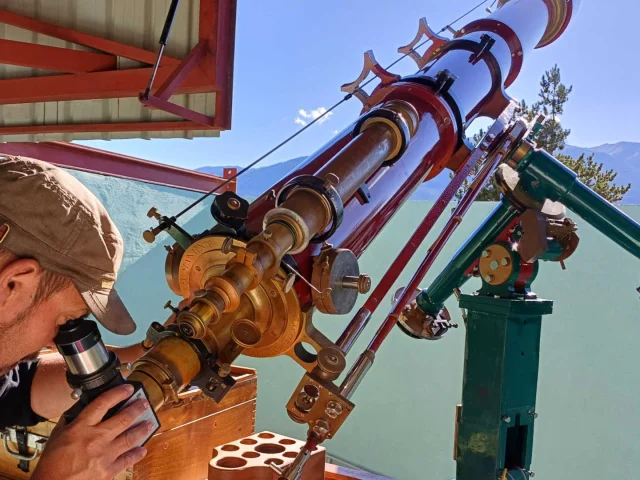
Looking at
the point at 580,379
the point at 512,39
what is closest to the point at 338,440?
the point at 580,379

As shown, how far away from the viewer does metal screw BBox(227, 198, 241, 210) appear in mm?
713

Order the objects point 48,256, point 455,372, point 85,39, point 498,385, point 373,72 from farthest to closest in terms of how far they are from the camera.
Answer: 1. point 455,372
2. point 85,39
3. point 373,72
4. point 498,385
5. point 48,256

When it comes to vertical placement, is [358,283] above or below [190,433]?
above

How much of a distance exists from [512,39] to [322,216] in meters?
1.07

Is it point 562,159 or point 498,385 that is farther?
point 562,159

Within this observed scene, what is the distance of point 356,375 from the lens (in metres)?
0.81

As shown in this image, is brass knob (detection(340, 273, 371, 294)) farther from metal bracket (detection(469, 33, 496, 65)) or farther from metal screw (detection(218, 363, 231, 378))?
metal bracket (detection(469, 33, 496, 65))

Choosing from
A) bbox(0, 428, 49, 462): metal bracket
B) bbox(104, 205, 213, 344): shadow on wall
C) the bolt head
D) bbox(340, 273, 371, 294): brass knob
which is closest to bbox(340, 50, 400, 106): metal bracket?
bbox(340, 273, 371, 294): brass knob

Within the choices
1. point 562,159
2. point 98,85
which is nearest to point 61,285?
point 98,85

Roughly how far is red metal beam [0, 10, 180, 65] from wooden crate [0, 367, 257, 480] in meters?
1.84

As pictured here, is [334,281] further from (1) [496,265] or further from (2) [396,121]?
(1) [496,265]

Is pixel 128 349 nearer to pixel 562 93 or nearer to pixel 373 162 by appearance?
pixel 373 162

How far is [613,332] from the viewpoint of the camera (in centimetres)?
329

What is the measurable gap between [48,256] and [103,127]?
3285mm
